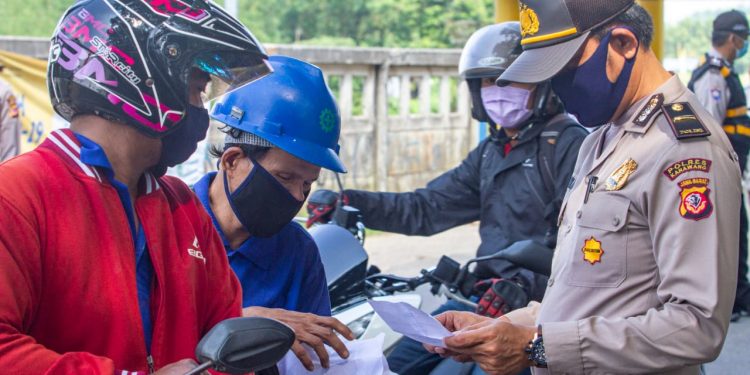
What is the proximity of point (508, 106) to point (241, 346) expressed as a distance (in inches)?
92.4

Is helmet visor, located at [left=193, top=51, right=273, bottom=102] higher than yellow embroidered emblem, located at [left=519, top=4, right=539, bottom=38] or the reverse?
the reverse

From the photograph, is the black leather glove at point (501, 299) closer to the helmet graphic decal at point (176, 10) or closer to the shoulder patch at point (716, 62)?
the helmet graphic decal at point (176, 10)

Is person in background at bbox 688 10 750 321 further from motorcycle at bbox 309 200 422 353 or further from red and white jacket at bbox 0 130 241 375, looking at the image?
red and white jacket at bbox 0 130 241 375

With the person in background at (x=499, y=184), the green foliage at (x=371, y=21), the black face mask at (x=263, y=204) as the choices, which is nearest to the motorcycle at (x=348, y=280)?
the person in background at (x=499, y=184)

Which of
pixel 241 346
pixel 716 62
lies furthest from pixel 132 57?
pixel 716 62

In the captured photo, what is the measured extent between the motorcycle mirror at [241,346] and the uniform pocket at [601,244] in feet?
2.87

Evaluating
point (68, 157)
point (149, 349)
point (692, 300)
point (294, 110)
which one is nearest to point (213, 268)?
point (149, 349)

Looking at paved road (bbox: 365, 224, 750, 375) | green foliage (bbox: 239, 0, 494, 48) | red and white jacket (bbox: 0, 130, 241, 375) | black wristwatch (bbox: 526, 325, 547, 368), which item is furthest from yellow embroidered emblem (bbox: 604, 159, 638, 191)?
green foliage (bbox: 239, 0, 494, 48)

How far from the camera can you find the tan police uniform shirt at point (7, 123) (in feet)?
21.2

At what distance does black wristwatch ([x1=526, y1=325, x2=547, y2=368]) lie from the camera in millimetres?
2238

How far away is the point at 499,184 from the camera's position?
3779 mm

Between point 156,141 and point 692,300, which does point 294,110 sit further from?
point 692,300

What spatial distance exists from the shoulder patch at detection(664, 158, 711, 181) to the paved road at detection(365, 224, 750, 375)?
4.02 m

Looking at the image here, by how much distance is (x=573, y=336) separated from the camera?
218cm
